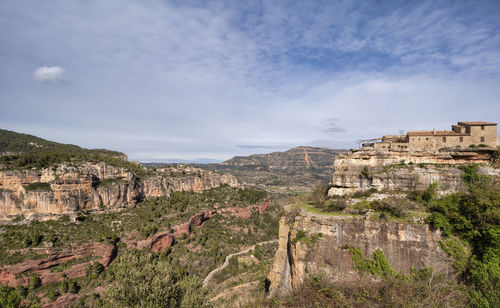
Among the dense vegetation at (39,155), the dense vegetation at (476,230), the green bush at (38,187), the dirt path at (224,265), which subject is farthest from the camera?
the dense vegetation at (39,155)

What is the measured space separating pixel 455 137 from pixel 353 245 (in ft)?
57.7

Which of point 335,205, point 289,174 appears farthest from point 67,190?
point 289,174

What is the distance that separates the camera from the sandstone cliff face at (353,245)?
12945mm

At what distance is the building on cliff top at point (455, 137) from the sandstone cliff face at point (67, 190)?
152 feet

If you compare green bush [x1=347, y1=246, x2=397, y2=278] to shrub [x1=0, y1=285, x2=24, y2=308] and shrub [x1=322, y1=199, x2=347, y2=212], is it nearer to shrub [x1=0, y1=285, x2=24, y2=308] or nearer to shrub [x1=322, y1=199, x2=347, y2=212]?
shrub [x1=322, y1=199, x2=347, y2=212]

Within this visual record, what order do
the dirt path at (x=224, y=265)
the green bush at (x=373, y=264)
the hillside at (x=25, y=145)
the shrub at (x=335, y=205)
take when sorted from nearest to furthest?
1. the green bush at (x=373, y=264)
2. the shrub at (x=335, y=205)
3. the dirt path at (x=224, y=265)
4. the hillside at (x=25, y=145)

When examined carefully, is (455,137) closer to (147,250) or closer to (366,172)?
(366,172)

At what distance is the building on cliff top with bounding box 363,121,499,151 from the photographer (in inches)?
795

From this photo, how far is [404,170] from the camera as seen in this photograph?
18.0 m

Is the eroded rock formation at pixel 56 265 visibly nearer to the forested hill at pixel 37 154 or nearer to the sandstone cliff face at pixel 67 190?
the sandstone cliff face at pixel 67 190

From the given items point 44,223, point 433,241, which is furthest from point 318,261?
point 44,223

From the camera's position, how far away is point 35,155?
3934 centimetres

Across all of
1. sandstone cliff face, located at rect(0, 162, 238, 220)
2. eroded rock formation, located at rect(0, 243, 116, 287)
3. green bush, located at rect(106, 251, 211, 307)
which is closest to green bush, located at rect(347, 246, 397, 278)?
green bush, located at rect(106, 251, 211, 307)

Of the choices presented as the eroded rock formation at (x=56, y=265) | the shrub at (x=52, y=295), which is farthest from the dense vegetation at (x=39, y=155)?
the shrub at (x=52, y=295)
